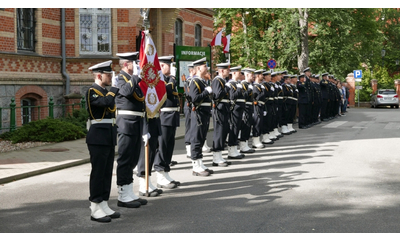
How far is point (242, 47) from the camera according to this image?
39.0 meters

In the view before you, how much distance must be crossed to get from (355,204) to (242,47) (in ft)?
107

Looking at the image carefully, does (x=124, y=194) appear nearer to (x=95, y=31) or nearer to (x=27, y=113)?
(x=27, y=113)

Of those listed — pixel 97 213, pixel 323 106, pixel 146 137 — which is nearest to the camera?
pixel 97 213

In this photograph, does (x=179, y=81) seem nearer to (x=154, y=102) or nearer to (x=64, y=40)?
(x=64, y=40)

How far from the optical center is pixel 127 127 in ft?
23.6

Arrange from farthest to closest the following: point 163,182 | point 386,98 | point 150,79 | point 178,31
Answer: point 386,98
point 178,31
point 163,182
point 150,79

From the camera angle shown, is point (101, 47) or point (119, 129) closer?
point (119, 129)

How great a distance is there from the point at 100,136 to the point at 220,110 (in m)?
4.70

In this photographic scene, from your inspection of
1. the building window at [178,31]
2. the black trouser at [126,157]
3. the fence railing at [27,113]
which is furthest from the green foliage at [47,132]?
the building window at [178,31]

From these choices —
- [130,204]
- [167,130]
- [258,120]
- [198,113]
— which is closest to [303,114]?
[258,120]

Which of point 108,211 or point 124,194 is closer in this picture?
point 108,211

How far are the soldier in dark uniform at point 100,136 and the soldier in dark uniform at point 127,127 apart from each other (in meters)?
0.62
